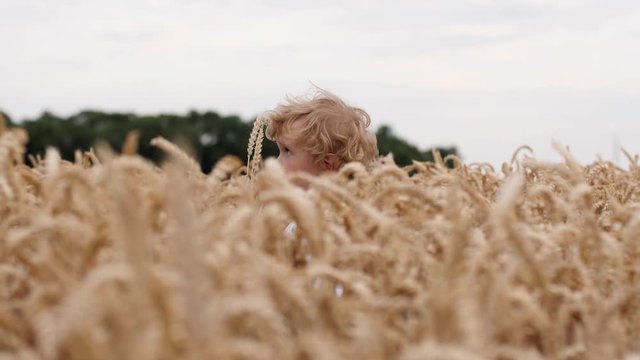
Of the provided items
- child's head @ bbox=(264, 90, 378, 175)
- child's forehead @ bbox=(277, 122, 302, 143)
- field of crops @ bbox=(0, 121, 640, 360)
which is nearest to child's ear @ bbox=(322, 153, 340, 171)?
child's head @ bbox=(264, 90, 378, 175)

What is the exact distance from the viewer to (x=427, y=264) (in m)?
2.54

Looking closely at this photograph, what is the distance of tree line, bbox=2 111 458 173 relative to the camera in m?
46.2

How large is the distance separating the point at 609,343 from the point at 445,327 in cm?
54

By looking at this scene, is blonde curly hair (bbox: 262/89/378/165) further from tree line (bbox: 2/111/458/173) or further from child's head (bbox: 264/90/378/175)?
tree line (bbox: 2/111/458/173)

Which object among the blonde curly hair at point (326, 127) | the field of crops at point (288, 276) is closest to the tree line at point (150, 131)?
the blonde curly hair at point (326, 127)

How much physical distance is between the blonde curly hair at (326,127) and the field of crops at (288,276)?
3.46 meters

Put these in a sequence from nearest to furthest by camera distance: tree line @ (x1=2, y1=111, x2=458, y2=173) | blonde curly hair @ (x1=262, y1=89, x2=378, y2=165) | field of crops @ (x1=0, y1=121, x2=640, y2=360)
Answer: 1. field of crops @ (x1=0, y1=121, x2=640, y2=360)
2. blonde curly hair @ (x1=262, y1=89, x2=378, y2=165)
3. tree line @ (x1=2, y1=111, x2=458, y2=173)

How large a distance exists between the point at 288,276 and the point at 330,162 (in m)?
4.67

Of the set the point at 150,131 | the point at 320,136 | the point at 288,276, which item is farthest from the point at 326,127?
the point at 150,131

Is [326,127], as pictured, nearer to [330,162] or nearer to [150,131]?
[330,162]

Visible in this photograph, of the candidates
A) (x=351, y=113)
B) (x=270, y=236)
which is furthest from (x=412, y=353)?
(x=351, y=113)

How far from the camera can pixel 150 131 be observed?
46375 mm

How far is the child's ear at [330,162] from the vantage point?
661 cm

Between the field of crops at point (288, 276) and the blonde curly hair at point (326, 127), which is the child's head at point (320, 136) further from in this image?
the field of crops at point (288, 276)
